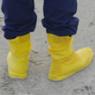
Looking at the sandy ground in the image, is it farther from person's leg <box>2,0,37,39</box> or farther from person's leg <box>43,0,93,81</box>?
person's leg <box>2,0,37,39</box>

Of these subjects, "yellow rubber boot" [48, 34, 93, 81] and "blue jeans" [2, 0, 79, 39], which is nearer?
"blue jeans" [2, 0, 79, 39]

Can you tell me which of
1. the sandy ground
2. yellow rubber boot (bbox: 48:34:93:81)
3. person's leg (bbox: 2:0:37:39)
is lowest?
the sandy ground

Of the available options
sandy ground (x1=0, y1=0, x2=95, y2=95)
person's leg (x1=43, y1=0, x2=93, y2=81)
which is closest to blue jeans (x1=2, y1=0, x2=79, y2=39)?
person's leg (x1=43, y1=0, x2=93, y2=81)

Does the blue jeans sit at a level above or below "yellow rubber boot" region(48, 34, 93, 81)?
above

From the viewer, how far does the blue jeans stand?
1.52 m

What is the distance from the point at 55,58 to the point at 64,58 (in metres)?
0.04

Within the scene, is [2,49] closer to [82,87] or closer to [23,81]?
[23,81]

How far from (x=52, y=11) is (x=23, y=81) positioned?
400 mm

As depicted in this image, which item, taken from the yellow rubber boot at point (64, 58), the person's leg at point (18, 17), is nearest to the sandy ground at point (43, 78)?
the yellow rubber boot at point (64, 58)

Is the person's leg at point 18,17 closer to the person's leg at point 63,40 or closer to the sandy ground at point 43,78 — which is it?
the person's leg at point 63,40

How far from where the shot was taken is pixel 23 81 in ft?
5.75

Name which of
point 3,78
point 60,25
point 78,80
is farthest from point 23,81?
point 60,25

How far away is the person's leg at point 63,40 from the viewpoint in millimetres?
1528

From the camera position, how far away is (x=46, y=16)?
156 cm
